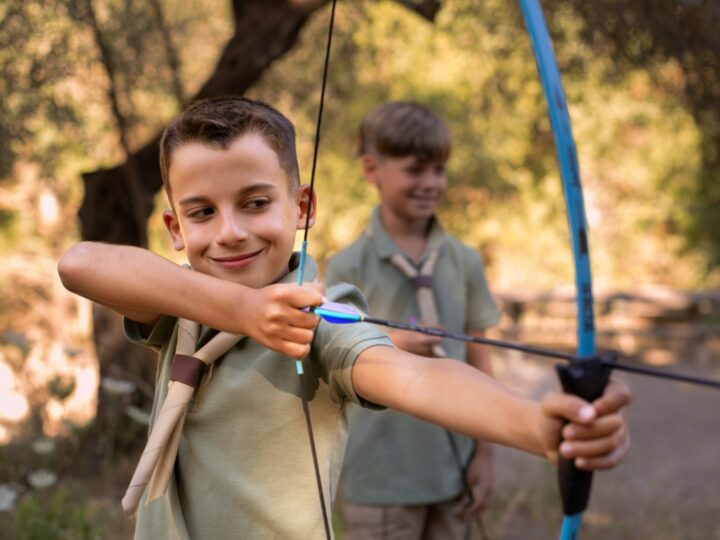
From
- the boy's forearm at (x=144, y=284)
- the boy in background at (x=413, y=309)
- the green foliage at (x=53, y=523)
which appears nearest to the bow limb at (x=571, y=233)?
the boy's forearm at (x=144, y=284)

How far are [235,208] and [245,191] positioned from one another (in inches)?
1.3

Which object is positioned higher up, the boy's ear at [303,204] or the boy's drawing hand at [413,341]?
the boy's ear at [303,204]

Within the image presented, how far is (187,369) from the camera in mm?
1588

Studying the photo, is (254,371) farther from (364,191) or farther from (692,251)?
(692,251)

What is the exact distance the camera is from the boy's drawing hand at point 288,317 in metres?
1.33

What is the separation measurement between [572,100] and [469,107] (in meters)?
4.78

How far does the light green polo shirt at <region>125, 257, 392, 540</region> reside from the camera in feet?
5.22

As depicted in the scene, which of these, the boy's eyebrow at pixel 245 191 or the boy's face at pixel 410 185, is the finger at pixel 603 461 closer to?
the boy's eyebrow at pixel 245 191

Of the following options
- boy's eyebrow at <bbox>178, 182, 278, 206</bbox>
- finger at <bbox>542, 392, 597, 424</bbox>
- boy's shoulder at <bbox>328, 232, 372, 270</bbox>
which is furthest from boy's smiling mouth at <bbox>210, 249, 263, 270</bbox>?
boy's shoulder at <bbox>328, 232, 372, 270</bbox>

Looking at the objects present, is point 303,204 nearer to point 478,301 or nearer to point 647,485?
point 478,301

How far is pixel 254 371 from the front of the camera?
5.33ft

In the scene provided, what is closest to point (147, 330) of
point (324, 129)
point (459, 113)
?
point (324, 129)

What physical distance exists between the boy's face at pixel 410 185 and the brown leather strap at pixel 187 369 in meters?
1.56

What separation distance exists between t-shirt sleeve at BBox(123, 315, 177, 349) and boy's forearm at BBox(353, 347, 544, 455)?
433 mm
